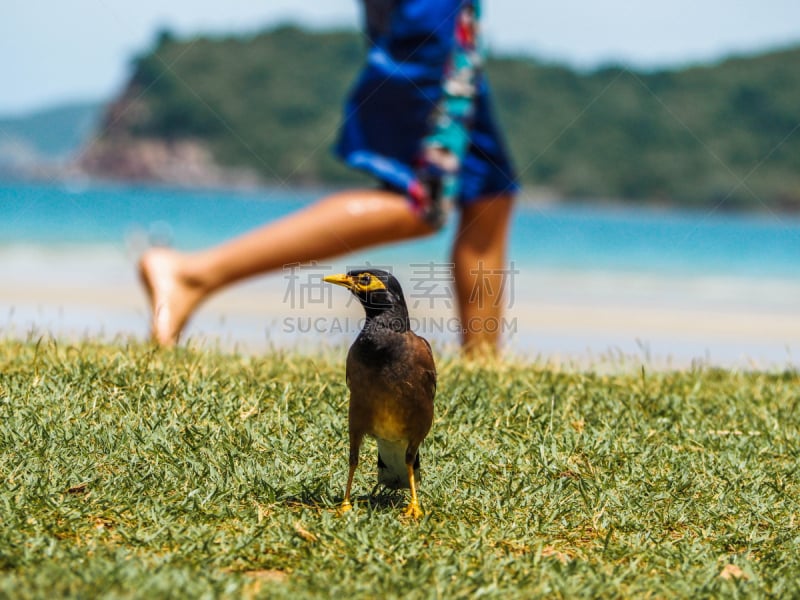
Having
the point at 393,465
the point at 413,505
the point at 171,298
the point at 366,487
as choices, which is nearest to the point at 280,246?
the point at 171,298

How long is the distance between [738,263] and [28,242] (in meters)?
14.7

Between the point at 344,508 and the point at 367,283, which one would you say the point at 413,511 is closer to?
the point at 344,508

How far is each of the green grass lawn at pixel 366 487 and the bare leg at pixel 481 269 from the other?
712 mm

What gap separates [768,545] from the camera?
2.62m

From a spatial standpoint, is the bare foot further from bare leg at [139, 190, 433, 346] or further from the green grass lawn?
the green grass lawn

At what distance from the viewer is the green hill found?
123ft

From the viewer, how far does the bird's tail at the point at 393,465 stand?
8.84 ft

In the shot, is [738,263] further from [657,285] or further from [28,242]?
[28,242]

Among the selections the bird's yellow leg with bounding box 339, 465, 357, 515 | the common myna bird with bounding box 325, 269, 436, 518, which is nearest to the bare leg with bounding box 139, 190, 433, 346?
the common myna bird with bounding box 325, 269, 436, 518

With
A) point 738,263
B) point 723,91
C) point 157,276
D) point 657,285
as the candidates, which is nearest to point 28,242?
point 657,285

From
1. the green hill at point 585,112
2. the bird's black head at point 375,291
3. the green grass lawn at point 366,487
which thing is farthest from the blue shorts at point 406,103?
the green hill at point 585,112

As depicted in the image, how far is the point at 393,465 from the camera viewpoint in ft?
8.96

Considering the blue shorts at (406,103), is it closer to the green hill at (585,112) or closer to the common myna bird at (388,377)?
the common myna bird at (388,377)

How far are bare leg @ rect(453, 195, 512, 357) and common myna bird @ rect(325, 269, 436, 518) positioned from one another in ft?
7.10
